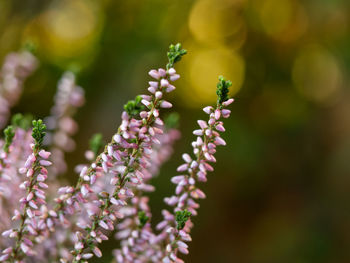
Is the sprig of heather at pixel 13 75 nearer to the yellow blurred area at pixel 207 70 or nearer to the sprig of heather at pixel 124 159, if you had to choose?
the sprig of heather at pixel 124 159

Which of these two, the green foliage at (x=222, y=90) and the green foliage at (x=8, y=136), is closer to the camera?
the green foliage at (x=222, y=90)

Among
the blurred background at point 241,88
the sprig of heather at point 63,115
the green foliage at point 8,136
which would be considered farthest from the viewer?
the blurred background at point 241,88

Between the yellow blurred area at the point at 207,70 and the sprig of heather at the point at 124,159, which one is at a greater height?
the yellow blurred area at the point at 207,70

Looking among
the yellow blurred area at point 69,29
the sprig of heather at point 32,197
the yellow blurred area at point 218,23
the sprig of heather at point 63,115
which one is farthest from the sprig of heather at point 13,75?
the yellow blurred area at point 218,23

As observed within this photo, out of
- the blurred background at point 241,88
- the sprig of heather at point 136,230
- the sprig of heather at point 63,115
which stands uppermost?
the blurred background at point 241,88

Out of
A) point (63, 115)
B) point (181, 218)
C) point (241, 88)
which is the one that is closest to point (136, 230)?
point (181, 218)

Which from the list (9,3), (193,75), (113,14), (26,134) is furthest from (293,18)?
(26,134)

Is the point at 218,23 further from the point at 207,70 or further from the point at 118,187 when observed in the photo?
the point at 118,187

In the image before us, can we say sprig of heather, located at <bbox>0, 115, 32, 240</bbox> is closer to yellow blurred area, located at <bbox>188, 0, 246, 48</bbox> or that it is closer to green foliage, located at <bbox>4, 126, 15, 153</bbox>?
green foliage, located at <bbox>4, 126, 15, 153</bbox>
